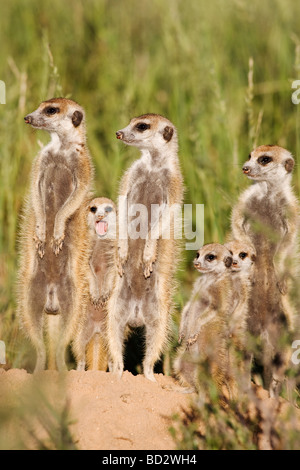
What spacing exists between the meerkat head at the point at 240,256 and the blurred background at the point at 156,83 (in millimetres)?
765

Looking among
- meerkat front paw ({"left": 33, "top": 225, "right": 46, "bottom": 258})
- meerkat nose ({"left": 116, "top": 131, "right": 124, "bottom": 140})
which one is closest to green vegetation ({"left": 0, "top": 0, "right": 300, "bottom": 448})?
meerkat front paw ({"left": 33, "top": 225, "right": 46, "bottom": 258})

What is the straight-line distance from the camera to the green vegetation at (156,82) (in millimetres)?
5957

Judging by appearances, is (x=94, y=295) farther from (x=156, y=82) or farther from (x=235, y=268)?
(x=156, y=82)

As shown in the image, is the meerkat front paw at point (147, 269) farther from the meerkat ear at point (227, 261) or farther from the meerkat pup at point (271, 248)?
the meerkat pup at point (271, 248)

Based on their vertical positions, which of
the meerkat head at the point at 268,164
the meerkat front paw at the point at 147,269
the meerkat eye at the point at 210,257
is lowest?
the meerkat front paw at the point at 147,269

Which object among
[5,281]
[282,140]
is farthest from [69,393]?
[282,140]

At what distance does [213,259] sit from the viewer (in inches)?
174

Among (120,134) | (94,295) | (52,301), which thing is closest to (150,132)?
(120,134)

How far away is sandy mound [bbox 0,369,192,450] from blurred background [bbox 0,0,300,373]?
84 centimetres

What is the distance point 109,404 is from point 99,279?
1077 mm

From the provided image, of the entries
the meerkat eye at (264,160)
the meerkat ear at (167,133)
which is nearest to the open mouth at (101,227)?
the meerkat ear at (167,133)

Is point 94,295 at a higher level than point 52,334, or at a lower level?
higher

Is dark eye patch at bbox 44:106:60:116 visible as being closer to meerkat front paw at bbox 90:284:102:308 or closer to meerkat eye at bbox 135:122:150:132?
meerkat eye at bbox 135:122:150:132

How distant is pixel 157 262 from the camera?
4.48 metres
